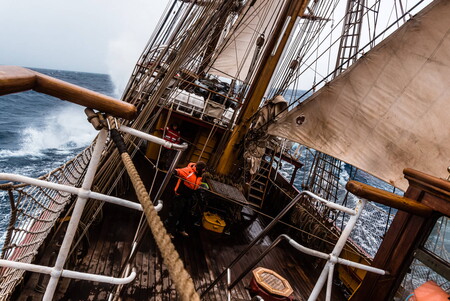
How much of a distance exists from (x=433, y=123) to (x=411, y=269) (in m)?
2.39

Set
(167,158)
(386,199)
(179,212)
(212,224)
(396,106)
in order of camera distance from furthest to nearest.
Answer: (167,158)
(212,224)
(179,212)
(396,106)
(386,199)

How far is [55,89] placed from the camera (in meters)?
1.21

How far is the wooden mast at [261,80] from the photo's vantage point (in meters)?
6.24

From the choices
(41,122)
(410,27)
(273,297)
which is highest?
(410,27)

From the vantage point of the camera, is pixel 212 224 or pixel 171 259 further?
pixel 212 224

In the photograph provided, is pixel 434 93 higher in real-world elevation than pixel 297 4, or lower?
lower

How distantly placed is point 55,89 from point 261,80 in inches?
222

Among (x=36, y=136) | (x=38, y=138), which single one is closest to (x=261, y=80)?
(x=38, y=138)

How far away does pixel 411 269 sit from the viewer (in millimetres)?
1794

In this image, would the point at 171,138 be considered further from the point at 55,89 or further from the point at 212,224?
the point at 55,89

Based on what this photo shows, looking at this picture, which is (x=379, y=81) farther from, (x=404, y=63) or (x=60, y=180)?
(x=60, y=180)

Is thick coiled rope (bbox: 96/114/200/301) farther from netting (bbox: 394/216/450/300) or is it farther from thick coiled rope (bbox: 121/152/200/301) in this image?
netting (bbox: 394/216/450/300)

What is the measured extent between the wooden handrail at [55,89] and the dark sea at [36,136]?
25.1 feet

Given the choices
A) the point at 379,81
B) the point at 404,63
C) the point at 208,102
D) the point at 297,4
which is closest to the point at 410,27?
the point at 404,63
